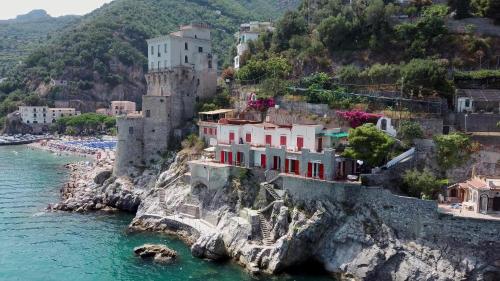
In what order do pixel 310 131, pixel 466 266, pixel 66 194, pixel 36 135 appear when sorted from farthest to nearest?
pixel 36 135 < pixel 66 194 < pixel 310 131 < pixel 466 266

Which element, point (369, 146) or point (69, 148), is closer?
point (369, 146)

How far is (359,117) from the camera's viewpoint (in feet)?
132

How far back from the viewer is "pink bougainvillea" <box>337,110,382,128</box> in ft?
131

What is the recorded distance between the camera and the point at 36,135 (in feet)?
422

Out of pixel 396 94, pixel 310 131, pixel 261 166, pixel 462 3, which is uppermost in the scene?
pixel 462 3

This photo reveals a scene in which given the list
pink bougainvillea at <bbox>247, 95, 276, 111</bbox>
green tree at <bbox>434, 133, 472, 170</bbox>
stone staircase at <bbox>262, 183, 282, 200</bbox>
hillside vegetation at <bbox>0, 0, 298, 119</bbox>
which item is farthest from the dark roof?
hillside vegetation at <bbox>0, 0, 298, 119</bbox>

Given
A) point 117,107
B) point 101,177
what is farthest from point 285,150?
point 117,107

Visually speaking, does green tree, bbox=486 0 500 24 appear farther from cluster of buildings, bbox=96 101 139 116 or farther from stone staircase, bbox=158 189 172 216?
cluster of buildings, bbox=96 101 139 116

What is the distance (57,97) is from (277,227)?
403 feet

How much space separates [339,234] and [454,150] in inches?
424

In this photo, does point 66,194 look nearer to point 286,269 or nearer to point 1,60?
point 286,269

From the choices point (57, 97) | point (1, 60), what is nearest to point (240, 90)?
point (57, 97)

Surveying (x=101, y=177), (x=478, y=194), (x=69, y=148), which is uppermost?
(x=478, y=194)

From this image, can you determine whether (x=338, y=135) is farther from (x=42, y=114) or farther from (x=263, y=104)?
(x=42, y=114)
